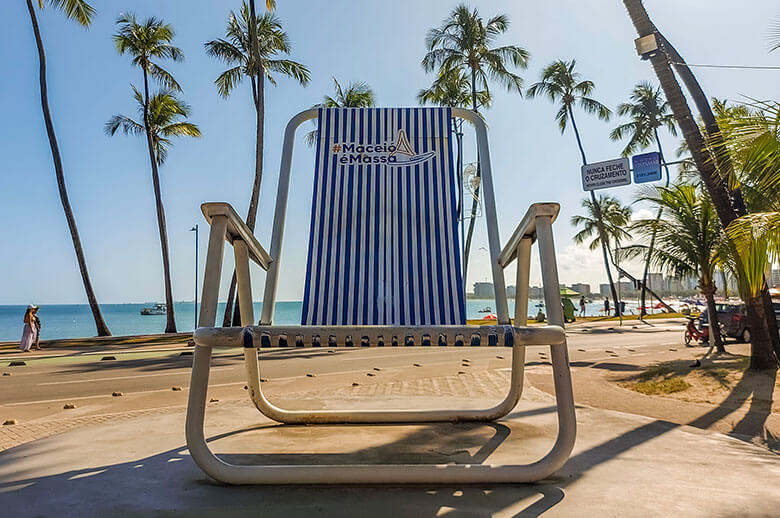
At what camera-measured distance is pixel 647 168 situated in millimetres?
10766

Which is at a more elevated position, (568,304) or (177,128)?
(177,128)

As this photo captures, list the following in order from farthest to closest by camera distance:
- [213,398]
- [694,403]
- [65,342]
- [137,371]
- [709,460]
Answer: [65,342] < [137,371] < [213,398] < [694,403] < [709,460]

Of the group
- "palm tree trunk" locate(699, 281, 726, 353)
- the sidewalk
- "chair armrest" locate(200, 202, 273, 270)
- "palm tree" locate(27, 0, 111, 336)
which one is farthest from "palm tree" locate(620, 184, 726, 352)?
"palm tree" locate(27, 0, 111, 336)

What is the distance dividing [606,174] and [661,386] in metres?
7.10

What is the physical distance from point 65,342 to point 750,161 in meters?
15.6

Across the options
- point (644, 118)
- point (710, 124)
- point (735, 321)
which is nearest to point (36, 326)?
point (710, 124)

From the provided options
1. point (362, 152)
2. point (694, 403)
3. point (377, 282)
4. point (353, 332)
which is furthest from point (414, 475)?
point (694, 403)

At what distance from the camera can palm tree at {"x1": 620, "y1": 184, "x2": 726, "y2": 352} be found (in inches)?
316

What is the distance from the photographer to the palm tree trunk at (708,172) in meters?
5.72

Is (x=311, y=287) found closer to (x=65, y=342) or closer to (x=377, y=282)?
(x=377, y=282)

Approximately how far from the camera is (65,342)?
44.1 ft

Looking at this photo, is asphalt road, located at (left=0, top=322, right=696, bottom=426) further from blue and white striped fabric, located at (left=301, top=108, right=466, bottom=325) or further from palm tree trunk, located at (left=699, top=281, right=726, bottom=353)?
blue and white striped fabric, located at (left=301, top=108, right=466, bottom=325)

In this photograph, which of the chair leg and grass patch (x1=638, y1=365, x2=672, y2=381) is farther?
grass patch (x1=638, y1=365, x2=672, y2=381)

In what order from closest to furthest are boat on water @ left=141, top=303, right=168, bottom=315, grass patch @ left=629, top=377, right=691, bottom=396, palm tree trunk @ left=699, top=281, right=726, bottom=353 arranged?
grass patch @ left=629, top=377, right=691, bottom=396 → palm tree trunk @ left=699, top=281, right=726, bottom=353 → boat on water @ left=141, top=303, right=168, bottom=315
